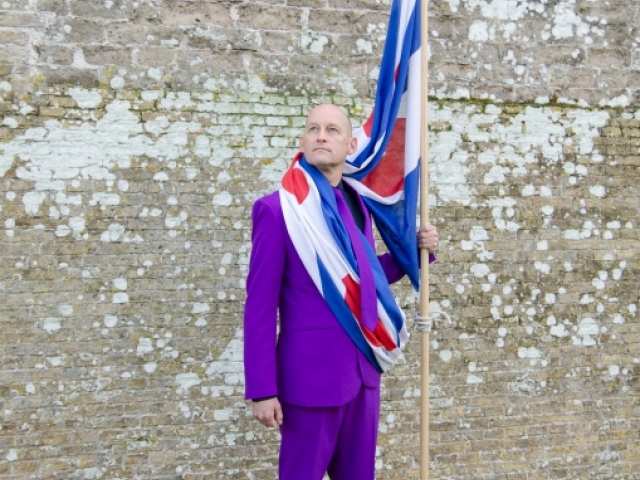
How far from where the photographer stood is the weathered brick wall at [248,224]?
338 cm

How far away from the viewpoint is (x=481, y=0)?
151 inches

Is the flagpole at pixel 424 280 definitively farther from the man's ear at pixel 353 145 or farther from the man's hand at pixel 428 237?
the man's ear at pixel 353 145

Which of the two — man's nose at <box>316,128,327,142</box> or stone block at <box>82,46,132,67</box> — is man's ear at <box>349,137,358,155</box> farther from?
stone block at <box>82,46,132,67</box>

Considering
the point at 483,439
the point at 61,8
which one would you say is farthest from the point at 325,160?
the point at 483,439

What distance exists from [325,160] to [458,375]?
2048 mm

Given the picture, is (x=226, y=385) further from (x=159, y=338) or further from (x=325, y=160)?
(x=325, y=160)

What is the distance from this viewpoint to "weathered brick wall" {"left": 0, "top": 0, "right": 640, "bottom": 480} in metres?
3.38

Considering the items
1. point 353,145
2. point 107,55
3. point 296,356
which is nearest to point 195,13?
point 107,55

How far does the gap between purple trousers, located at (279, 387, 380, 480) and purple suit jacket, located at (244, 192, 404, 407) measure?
0.21 feet

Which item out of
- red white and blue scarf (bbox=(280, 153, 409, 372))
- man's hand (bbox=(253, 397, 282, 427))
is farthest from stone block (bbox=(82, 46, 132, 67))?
man's hand (bbox=(253, 397, 282, 427))

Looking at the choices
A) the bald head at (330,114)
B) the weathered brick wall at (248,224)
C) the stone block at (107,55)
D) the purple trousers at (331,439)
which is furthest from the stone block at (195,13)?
the purple trousers at (331,439)

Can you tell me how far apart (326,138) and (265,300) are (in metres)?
0.61

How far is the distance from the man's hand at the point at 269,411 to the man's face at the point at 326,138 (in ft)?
2.75

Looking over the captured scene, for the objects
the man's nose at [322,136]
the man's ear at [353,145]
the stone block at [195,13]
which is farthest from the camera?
the stone block at [195,13]
